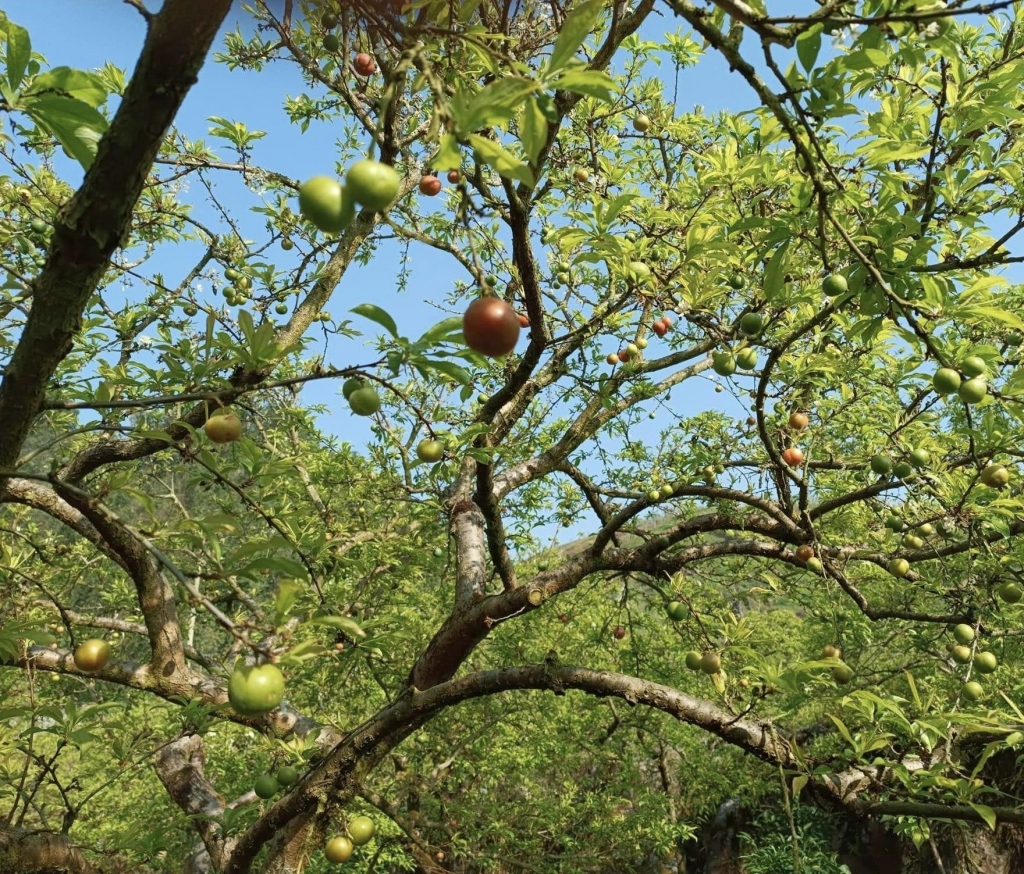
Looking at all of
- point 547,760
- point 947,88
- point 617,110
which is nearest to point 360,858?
point 547,760

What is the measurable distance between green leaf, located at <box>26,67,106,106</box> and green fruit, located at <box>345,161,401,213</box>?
0.57 metres

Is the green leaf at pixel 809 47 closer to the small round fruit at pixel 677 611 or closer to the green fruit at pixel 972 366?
the green fruit at pixel 972 366

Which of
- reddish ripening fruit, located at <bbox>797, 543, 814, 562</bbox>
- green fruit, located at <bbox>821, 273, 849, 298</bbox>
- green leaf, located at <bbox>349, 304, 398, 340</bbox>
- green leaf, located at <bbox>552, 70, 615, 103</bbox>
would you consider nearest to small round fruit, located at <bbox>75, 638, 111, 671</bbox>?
green leaf, located at <bbox>349, 304, 398, 340</bbox>

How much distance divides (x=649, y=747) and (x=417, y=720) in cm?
671

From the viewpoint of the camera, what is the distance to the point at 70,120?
1245 millimetres

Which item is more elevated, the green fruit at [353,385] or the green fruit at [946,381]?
the green fruit at [946,381]

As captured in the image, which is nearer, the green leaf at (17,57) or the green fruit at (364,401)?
the green leaf at (17,57)

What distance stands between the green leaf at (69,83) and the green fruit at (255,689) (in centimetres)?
110

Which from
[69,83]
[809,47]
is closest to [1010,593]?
[809,47]

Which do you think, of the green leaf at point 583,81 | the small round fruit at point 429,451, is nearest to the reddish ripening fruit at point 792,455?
the small round fruit at point 429,451

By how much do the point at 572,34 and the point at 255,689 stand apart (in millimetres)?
1236

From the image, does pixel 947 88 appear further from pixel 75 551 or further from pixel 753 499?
pixel 75 551

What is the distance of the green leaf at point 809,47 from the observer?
1.53 meters

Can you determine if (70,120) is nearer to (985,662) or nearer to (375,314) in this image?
(375,314)
